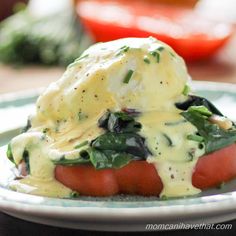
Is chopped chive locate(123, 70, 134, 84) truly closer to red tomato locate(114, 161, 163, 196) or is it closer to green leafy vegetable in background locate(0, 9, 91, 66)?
red tomato locate(114, 161, 163, 196)

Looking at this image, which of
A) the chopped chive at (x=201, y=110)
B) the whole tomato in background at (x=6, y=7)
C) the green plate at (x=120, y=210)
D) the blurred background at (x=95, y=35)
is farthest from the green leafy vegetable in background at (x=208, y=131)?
the whole tomato in background at (x=6, y=7)

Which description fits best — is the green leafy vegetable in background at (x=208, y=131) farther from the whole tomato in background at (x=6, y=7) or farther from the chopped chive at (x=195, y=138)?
the whole tomato in background at (x=6, y=7)

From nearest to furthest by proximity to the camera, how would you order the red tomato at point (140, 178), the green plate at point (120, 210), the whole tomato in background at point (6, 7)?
the green plate at point (120, 210), the red tomato at point (140, 178), the whole tomato in background at point (6, 7)

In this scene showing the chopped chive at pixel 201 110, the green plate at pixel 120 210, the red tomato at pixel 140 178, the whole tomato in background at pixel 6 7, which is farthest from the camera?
the whole tomato in background at pixel 6 7

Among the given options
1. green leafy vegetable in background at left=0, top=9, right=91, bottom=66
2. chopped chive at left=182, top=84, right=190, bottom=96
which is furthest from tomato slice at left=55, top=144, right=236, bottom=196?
green leafy vegetable in background at left=0, top=9, right=91, bottom=66

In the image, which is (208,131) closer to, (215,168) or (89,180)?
(215,168)

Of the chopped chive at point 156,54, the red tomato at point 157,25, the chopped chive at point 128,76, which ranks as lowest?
the red tomato at point 157,25

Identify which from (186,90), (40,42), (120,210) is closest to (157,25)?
(40,42)

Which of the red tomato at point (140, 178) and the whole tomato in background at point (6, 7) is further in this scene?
the whole tomato in background at point (6, 7)

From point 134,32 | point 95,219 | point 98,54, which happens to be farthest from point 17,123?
point 134,32
